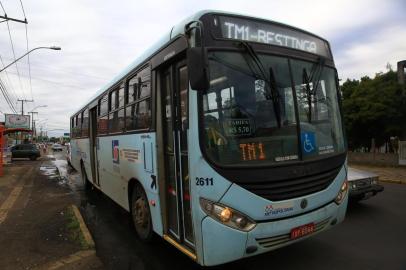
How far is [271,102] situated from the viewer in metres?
4.18

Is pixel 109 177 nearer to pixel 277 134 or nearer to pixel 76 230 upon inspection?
pixel 76 230

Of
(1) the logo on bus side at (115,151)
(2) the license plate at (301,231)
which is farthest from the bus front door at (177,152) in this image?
(1) the logo on bus side at (115,151)

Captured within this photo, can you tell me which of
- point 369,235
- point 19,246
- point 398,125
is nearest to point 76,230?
point 19,246

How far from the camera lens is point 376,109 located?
21375 millimetres

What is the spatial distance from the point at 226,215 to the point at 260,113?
3.86ft

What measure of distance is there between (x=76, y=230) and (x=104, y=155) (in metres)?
2.10

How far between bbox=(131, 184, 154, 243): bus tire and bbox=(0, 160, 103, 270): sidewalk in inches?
32.1

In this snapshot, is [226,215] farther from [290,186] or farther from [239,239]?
[290,186]

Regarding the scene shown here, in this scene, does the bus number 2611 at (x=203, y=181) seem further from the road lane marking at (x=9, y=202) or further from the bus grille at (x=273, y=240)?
the road lane marking at (x=9, y=202)

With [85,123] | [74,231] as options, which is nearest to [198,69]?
[74,231]

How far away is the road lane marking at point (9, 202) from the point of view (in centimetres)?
834

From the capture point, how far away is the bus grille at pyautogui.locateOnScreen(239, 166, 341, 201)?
390 cm

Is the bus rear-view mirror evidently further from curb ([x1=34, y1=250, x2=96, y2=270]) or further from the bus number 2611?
curb ([x1=34, y1=250, x2=96, y2=270])

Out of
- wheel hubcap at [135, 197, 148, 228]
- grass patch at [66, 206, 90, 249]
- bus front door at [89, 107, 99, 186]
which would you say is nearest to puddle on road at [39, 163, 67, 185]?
bus front door at [89, 107, 99, 186]
